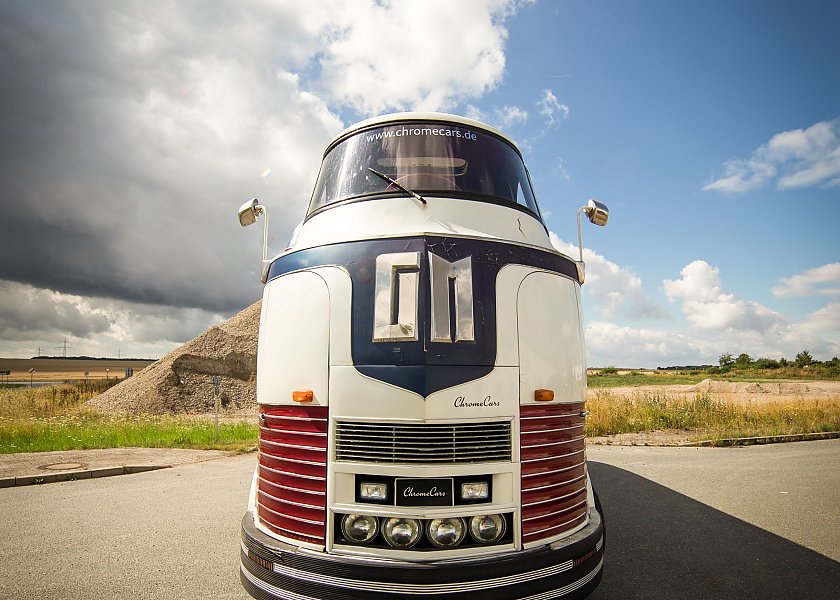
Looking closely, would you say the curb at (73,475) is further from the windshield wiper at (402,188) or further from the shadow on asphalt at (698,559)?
the windshield wiper at (402,188)

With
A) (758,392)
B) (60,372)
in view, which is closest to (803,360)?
(758,392)

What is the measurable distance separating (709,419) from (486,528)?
14.1 meters

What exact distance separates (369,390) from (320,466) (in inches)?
20.6

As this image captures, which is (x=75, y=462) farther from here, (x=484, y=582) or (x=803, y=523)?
(x=803, y=523)

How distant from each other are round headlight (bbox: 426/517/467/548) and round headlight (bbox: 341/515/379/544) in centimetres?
30

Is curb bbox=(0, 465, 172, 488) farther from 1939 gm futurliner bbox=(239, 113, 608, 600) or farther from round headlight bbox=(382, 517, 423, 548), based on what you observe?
round headlight bbox=(382, 517, 423, 548)

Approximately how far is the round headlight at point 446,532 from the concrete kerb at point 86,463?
8.08 m

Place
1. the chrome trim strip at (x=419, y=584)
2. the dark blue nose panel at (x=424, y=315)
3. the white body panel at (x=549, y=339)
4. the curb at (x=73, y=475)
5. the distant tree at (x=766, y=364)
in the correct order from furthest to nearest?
the distant tree at (x=766, y=364), the curb at (x=73, y=475), the white body panel at (x=549, y=339), the dark blue nose panel at (x=424, y=315), the chrome trim strip at (x=419, y=584)

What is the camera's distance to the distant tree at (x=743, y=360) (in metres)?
69.0

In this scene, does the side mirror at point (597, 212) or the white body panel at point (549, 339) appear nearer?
the white body panel at point (549, 339)

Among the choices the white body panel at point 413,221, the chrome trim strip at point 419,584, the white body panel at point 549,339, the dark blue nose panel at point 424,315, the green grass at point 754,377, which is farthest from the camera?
the green grass at point 754,377

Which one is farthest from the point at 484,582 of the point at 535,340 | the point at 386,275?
the point at 386,275

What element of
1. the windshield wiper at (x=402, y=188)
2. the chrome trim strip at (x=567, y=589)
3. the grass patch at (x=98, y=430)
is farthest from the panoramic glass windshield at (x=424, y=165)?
the grass patch at (x=98, y=430)

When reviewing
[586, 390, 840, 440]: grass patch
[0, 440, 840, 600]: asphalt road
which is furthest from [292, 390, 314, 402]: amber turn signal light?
[586, 390, 840, 440]: grass patch
